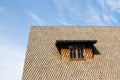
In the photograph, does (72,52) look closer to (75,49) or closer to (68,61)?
(75,49)

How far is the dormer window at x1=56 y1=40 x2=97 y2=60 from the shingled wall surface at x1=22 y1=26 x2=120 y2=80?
50cm

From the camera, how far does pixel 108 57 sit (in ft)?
54.7

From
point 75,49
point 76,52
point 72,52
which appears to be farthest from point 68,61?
point 75,49

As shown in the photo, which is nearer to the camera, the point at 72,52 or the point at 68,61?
the point at 68,61

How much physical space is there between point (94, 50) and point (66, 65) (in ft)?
11.3

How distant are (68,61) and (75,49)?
1419 millimetres

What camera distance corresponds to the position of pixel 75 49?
16906mm

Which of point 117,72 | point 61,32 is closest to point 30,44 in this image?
point 61,32

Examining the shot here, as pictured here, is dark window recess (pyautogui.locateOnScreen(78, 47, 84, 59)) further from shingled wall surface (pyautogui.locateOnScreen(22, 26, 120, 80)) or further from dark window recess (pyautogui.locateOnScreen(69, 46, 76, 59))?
shingled wall surface (pyautogui.locateOnScreen(22, 26, 120, 80))

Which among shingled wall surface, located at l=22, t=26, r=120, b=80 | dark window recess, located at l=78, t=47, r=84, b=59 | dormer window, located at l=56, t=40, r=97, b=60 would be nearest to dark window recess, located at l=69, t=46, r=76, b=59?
dormer window, located at l=56, t=40, r=97, b=60

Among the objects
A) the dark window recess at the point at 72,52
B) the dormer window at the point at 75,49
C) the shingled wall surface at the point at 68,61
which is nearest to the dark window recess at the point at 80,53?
the dormer window at the point at 75,49

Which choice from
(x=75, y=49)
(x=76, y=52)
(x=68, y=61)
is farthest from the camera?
(x=75, y=49)

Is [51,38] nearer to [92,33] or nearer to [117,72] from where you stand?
[92,33]

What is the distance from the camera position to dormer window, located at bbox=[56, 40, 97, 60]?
1659 cm
